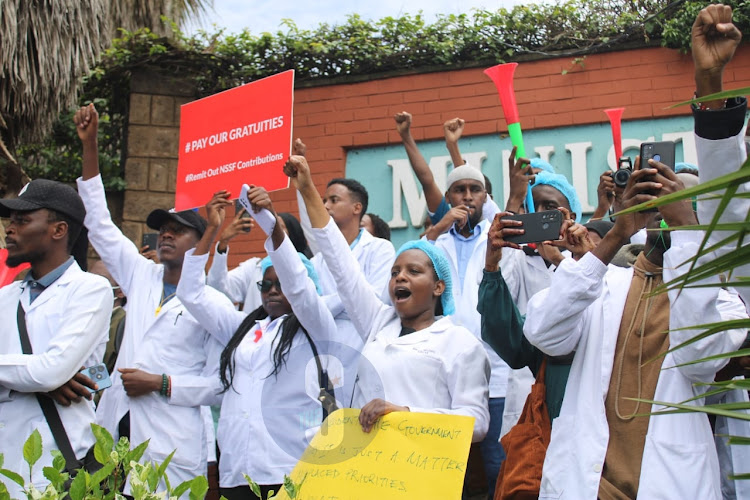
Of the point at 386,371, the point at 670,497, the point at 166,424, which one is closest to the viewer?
the point at 670,497

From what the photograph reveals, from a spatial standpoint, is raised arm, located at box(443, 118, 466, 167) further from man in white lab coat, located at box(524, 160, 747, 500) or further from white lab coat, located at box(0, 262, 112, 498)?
white lab coat, located at box(0, 262, 112, 498)

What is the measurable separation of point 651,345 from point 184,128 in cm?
329

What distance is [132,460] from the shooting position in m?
1.98

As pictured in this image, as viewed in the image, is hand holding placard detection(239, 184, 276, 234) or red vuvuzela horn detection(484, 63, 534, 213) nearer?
hand holding placard detection(239, 184, 276, 234)

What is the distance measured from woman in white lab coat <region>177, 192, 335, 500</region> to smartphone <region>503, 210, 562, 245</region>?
1.20 meters

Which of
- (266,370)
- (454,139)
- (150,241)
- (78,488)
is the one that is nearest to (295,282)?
(266,370)

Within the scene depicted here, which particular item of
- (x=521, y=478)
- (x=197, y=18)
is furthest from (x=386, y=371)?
(x=197, y=18)

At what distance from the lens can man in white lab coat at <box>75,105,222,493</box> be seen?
4.30 metres

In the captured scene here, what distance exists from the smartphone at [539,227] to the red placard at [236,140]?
160cm

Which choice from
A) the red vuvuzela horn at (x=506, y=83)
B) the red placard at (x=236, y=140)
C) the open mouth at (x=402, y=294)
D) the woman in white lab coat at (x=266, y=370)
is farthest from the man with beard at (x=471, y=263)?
the red placard at (x=236, y=140)

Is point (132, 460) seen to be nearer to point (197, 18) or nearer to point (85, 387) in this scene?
point (85, 387)

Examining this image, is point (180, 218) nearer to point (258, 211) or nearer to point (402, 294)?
point (258, 211)

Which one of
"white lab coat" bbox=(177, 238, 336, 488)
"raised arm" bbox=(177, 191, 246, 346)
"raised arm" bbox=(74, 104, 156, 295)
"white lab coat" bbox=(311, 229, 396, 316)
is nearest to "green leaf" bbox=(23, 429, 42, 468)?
"white lab coat" bbox=(177, 238, 336, 488)

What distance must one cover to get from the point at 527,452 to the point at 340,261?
126cm
